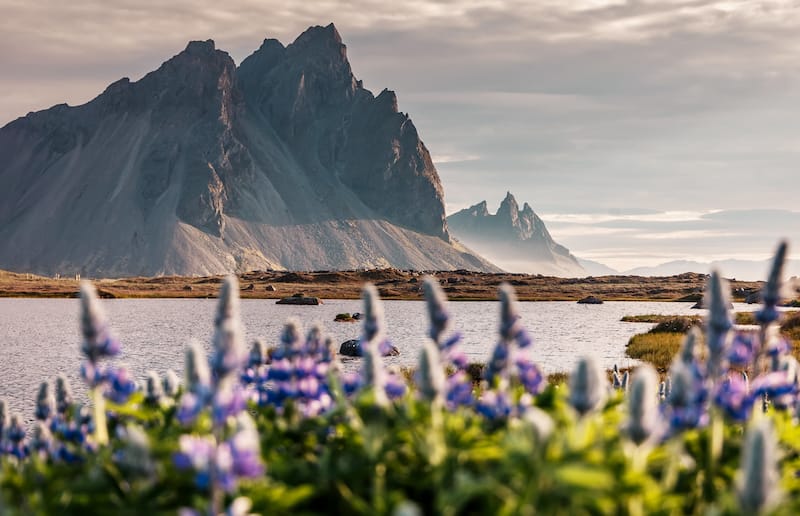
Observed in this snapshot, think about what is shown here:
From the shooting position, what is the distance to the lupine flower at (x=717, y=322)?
5.76 m

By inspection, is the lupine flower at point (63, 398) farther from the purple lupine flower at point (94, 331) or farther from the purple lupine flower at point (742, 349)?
the purple lupine flower at point (742, 349)

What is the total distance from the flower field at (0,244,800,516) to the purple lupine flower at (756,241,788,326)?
18 mm

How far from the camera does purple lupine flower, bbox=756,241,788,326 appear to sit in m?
6.24

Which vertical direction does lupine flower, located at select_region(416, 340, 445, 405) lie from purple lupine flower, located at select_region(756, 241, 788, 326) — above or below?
below

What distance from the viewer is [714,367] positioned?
6.10 m

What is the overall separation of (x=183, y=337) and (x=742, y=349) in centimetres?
5553

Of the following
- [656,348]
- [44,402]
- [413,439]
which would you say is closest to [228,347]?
[413,439]

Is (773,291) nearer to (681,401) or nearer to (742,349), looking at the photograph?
(742,349)

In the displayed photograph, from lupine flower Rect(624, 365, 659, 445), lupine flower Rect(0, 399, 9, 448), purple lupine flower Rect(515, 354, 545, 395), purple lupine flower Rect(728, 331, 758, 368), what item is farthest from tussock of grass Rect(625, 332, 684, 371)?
lupine flower Rect(624, 365, 659, 445)

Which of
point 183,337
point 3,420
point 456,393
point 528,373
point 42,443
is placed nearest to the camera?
point 456,393

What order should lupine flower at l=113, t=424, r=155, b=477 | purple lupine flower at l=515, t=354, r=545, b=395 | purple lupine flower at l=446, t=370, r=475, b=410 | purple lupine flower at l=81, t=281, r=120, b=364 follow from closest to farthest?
lupine flower at l=113, t=424, r=155, b=477 → purple lupine flower at l=81, t=281, r=120, b=364 → purple lupine flower at l=446, t=370, r=475, b=410 → purple lupine flower at l=515, t=354, r=545, b=395

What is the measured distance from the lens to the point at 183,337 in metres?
58.0

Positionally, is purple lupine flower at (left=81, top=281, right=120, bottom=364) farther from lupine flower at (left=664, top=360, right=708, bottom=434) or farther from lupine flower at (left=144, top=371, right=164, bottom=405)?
lupine flower at (left=664, top=360, right=708, bottom=434)

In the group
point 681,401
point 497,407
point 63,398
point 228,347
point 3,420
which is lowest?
point 3,420
